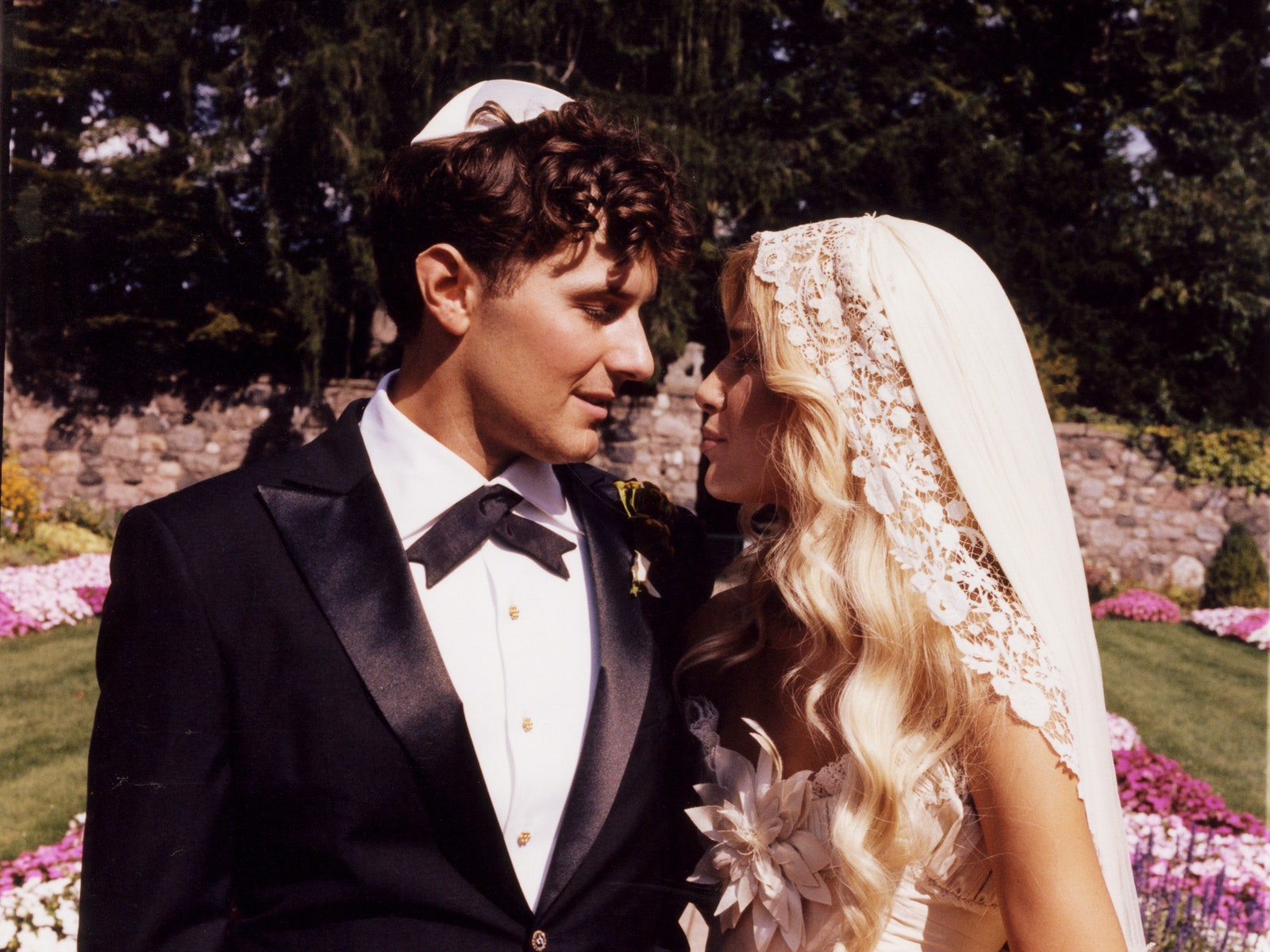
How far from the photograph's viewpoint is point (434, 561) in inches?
75.0

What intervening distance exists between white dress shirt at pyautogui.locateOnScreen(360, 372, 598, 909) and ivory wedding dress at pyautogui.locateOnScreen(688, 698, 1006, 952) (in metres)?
0.43

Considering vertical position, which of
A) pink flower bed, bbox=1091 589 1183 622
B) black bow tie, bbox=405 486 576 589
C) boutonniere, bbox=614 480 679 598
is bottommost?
pink flower bed, bbox=1091 589 1183 622

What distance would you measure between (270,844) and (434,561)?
605 mm

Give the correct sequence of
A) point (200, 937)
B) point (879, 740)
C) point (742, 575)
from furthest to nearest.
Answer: point (742, 575) < point (879, 740) < point (200, 937)

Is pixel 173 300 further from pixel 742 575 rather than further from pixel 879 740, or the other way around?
pixel 879 740

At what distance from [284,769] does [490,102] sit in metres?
1.58

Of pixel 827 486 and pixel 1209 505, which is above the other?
pixel 827 486

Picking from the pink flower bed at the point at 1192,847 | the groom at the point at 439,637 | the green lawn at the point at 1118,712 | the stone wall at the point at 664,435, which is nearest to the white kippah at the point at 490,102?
the groom at the point at 439,637

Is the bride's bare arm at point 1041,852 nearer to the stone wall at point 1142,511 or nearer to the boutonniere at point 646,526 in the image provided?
the boutonniere at point 646,526

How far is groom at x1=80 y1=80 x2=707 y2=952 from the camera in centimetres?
168

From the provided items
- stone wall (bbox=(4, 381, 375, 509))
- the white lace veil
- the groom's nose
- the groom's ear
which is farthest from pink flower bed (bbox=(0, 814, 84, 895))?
stone wall (bbox=(4, 381, 375, 509))

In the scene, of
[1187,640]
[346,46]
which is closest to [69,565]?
[346,46]

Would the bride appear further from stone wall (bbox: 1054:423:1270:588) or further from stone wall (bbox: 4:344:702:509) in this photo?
stone wall (bbox: 1054:423:1270:588)

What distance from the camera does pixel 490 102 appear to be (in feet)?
7.36
